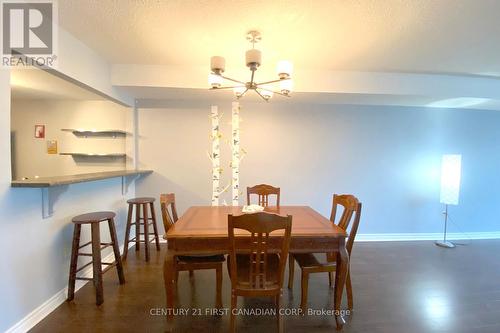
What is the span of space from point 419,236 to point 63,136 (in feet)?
18.5

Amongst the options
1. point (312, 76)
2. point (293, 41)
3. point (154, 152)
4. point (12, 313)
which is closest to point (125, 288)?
point (12, 313)

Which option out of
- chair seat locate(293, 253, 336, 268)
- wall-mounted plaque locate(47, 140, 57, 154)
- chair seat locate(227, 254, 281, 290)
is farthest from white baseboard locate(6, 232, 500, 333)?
chair seat locate(293, 253, 336, 268)

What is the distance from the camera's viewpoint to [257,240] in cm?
162

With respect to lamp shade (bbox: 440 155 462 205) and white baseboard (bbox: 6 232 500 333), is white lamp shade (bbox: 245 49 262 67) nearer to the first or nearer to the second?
white baseboard (bbox: 6 232 500 333)

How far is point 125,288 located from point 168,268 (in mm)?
951

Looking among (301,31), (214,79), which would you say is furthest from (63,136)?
(301,31)

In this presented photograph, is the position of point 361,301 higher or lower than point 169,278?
lower

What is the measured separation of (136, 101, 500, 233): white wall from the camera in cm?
357

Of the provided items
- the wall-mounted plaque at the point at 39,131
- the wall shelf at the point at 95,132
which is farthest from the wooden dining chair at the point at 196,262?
the wall-mounted plaque at the point at 39,131

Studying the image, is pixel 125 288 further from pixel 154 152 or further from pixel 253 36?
pixel 253 36

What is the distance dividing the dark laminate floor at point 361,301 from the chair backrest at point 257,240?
0.46 meters

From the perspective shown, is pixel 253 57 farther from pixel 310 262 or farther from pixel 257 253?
pixel 310 262

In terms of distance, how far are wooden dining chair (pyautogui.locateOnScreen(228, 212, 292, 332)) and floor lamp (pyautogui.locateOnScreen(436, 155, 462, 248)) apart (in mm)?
3142

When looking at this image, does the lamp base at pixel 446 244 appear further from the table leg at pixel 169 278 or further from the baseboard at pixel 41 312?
the baseboard at pixel 41 312
